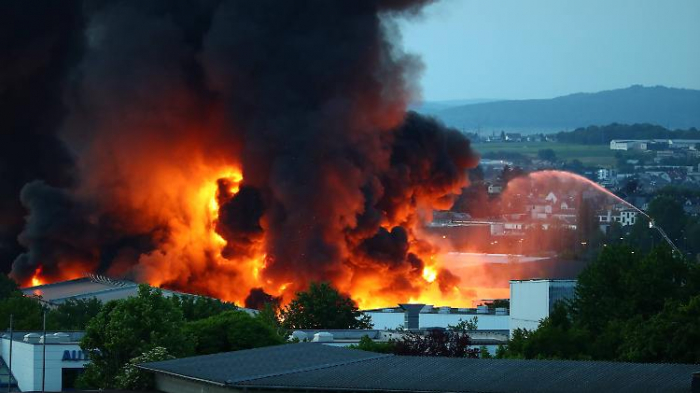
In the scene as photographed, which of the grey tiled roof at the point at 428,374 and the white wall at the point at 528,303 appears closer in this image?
the grey tiled roof at the point at 428,374

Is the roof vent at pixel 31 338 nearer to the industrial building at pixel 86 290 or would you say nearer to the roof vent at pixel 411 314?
the industrial building at pixel 86 290

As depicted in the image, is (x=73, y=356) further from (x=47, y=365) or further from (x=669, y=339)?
(x=669, y=339)

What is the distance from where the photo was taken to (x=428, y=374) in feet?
199

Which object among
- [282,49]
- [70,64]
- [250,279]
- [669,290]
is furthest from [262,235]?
[669,290]

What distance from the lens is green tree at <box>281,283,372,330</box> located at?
104 metres

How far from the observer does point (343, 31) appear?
121 m

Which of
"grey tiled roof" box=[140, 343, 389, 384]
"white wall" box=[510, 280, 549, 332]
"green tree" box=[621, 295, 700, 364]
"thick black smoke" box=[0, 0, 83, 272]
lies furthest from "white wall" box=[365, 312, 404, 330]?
"grey tiled roof" box=[140, 343, 389, 384]

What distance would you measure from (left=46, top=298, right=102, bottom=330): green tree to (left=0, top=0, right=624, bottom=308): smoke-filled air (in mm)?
10158

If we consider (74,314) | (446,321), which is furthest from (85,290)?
(446,321)

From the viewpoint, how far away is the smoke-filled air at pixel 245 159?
116m

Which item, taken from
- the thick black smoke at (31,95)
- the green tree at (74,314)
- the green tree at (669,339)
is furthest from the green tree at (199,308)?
the thick black smoke at (31,95)

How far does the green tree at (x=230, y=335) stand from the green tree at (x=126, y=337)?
2737 mm

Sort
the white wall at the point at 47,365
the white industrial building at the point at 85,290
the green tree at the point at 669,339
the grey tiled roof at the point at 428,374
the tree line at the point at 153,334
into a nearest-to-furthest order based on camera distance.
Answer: the grey tiled roof at the point at 428,374
the tree line at the point at 153,334
the green tree at the point at 669,339
the white wall at the point at 47,365
the white industrial building at the point at 85,290

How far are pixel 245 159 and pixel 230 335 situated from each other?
1393 inches
